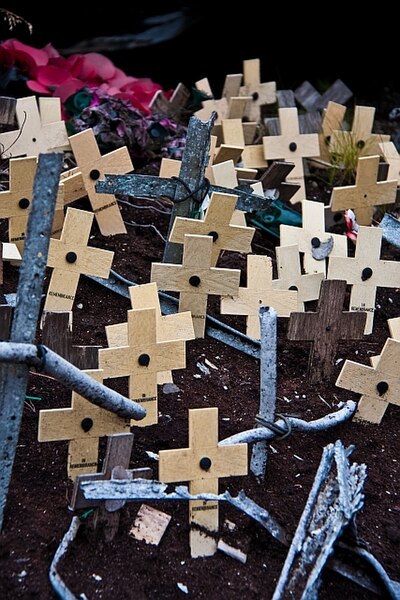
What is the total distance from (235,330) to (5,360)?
1.34 metres

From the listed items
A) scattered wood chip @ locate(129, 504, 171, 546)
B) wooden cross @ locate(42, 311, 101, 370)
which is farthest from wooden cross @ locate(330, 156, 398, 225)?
scattered wood chip @ locate(129, 504, 171, 546)

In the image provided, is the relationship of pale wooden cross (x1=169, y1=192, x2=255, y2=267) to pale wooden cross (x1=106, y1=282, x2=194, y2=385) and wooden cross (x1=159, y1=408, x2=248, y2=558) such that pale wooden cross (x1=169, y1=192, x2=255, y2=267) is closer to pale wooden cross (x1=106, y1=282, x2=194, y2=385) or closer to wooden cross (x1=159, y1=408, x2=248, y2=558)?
pale wooden cross (x1=106, y1=282, x2=194, y2=385)

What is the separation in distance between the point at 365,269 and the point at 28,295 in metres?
1.63

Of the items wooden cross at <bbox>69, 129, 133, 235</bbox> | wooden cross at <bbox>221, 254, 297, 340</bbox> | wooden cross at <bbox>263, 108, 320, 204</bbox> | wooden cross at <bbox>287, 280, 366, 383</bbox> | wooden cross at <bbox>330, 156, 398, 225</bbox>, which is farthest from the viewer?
wooden cross at <bbox>263, 108, 320, 204</bbox>

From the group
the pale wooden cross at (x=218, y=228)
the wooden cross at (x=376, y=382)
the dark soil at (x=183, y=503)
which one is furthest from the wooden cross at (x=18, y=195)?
the wooden cross at (x=376, y=382)

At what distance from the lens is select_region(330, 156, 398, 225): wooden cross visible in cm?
391

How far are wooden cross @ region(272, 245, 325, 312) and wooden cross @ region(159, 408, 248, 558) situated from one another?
1.11 m

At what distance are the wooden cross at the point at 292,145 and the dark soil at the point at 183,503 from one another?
3.94 feet

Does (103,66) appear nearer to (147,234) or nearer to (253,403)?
(147,234)

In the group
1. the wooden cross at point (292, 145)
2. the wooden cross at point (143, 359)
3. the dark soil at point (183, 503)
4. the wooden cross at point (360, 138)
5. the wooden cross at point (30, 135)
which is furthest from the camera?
the wooden cross at point (360, 138)

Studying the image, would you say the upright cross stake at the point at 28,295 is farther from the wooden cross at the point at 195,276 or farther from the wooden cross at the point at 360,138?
the wooden cross at the point at 360,138

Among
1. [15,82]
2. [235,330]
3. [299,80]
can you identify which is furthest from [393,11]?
[235,330]

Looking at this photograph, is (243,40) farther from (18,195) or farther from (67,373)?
(67,373)

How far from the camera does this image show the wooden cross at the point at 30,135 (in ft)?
12.3
